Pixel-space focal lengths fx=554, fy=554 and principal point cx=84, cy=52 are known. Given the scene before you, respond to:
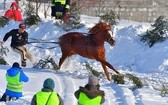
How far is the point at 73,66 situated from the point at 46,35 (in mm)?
4665

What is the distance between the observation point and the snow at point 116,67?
1229 centimetres

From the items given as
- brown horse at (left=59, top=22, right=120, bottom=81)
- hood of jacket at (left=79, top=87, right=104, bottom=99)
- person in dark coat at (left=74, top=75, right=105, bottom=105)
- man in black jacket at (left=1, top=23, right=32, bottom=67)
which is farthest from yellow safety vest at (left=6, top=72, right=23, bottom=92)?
man in black jacket at (left=1, top=23, right=32, bottom=67)

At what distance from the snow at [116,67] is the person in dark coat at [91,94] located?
75.1 inches

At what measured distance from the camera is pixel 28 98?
11758 mm

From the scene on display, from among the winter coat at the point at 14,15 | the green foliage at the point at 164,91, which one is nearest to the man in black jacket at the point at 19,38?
the green foliage at the point at 164,91

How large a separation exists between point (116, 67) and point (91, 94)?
890 cm

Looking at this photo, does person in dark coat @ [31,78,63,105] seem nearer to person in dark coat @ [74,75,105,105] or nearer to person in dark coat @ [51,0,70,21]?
person in dark coat @ [74,75,105,105]

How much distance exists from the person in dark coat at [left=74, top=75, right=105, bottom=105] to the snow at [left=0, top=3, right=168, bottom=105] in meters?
1.91

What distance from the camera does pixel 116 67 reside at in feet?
59.8

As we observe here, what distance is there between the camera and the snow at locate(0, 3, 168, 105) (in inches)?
484

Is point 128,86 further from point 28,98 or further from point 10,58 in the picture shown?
point 10,58

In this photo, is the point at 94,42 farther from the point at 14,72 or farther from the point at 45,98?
the point at 45,98

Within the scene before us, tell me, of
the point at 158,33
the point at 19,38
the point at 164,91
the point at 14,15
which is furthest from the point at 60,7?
the point at 14,15

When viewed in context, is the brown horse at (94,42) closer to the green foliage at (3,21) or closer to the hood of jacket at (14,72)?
the hood of jacket at (14,72)
